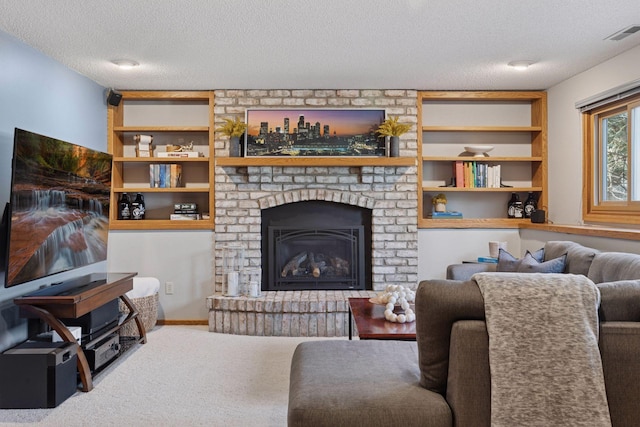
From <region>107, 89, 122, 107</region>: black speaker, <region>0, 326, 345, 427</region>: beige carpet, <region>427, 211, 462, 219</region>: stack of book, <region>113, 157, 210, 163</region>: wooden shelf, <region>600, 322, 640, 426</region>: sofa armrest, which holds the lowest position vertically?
<region>0, 326, 345, 427</region>: beige carpet

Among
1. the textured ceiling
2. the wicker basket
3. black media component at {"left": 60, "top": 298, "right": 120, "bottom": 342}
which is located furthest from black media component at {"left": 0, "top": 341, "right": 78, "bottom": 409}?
the textured ceiling

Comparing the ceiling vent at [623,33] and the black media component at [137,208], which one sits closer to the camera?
the ceiling vent at [623,33]

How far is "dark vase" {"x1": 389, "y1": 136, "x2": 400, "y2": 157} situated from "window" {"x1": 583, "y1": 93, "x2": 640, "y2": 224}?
1615mm

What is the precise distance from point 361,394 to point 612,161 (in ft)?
11.2

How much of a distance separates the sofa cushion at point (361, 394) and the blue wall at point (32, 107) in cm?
221

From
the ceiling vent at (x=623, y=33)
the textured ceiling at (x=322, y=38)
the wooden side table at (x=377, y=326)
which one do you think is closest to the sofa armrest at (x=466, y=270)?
the wooden side table at (x=377, y=326)

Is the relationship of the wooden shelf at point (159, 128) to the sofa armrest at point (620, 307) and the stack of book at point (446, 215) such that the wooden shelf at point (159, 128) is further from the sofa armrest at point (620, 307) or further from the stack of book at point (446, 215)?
the sofa armrest at point (620, 307)

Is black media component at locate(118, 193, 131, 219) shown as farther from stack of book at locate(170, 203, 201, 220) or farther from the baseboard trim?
the baseboard trim

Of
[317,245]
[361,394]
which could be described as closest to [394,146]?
[317,245]

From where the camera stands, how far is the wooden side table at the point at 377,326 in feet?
8.91

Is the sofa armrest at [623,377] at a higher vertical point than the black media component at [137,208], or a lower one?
lower

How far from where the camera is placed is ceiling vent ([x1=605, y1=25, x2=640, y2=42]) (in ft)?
10.5

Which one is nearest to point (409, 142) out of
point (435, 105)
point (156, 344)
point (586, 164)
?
point (435, 105)

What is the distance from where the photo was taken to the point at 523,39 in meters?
3.45
